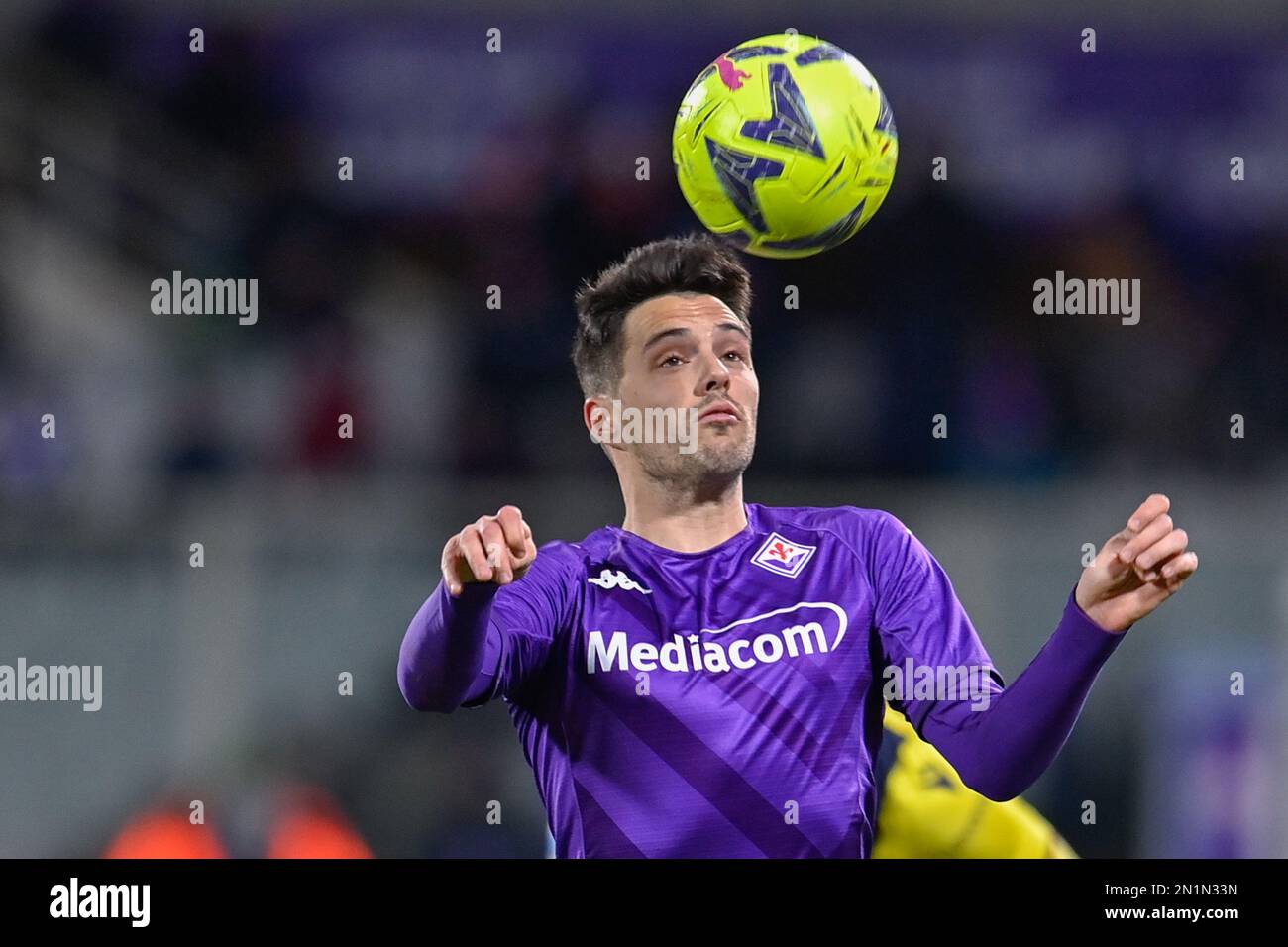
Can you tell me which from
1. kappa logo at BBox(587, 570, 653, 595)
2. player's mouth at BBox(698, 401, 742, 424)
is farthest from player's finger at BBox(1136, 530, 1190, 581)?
kappa logo at BBox(587, 570, 653, 595)

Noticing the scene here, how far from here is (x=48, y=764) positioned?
7.34m

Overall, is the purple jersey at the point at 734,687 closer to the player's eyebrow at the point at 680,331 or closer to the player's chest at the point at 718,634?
the player's chest at the point at 718,634

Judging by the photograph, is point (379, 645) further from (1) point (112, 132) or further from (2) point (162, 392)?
(1) point (112, 132)

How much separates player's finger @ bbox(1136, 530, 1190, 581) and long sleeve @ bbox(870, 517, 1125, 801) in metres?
0.21

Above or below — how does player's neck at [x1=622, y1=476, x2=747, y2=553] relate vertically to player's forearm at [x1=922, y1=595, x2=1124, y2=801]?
above

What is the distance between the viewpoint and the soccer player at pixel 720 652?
142 inches

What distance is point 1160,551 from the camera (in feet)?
11.1

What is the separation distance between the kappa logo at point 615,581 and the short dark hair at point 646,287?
0.50 metres

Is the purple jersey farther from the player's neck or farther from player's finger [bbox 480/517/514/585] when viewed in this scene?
player's finger [bbox 480/517/514/585]

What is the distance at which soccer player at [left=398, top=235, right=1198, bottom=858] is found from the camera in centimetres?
361

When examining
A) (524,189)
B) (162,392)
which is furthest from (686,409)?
(524,189)

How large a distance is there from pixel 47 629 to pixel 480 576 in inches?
185

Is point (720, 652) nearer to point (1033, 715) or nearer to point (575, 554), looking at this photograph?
point (575, 554)

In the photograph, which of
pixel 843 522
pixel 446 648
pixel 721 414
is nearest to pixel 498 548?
pixel 446 648
